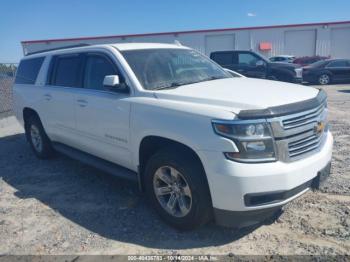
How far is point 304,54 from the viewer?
102 feet

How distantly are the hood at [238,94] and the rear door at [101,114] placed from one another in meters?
0.60

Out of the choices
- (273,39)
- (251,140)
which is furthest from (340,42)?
(251,140)

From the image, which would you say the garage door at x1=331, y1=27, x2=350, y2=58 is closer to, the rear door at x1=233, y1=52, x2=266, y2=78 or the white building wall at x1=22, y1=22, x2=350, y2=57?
the white building wall at x1=22, y1=22, x2=350, y2=57

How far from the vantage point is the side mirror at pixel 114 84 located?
12.6 feet

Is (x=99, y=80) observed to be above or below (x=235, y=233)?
above

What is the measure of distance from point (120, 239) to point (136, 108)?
1388 millimetres

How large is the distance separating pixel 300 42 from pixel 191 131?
3072 centimetres

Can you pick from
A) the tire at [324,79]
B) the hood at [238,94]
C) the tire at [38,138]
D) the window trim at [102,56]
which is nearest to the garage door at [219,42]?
the tire at [324,79]

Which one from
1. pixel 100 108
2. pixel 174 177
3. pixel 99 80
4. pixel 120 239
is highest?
pixel 99 80

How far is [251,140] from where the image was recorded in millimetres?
2900

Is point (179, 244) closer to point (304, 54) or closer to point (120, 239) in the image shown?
point (120, 239)

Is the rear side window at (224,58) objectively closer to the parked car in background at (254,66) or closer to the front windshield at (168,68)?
the parked car in background at (254,66)

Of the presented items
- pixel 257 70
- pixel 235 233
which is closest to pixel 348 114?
pixel 257 70

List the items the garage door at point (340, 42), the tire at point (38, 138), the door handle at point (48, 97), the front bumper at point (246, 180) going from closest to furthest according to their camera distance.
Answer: the front bumper at point (246, 180), the door handle at point (48, 97), the tire at point (38, 138), the garage door at point (340, 42)
